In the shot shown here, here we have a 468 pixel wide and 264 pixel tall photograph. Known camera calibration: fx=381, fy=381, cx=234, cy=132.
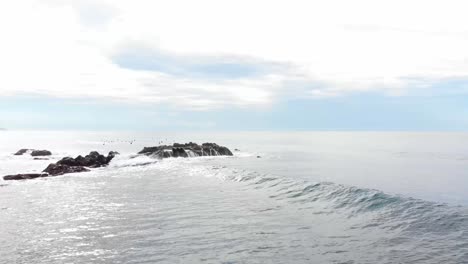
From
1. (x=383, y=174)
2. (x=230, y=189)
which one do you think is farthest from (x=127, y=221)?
(x=383, y=174)

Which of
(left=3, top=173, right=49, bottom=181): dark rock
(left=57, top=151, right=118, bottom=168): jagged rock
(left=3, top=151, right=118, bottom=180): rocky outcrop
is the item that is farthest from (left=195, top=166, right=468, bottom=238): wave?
(left=57, top=151, right=118, bottom=168): jagged rock

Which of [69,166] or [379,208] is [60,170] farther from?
[379,208]

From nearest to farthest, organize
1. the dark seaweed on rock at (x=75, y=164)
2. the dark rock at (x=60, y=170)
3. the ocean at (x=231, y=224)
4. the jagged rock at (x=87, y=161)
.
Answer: the ocean at (x=231, y=224)
the dark rock at (x=60, y=170)
the dark seaweed on rock at (x=75, y=164)
the jagged rock at (x=87, y=161)

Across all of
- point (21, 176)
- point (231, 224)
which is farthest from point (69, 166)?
point (231, 224)

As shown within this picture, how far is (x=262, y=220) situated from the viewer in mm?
18984

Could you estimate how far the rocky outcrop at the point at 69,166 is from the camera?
38.8m

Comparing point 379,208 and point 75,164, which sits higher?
point 75,164

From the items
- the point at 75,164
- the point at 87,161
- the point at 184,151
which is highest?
the point at 184,151

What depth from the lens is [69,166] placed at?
46062 millimetres

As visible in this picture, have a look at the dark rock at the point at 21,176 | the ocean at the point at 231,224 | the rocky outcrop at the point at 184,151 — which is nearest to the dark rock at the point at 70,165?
the dark rock at the point at 21,176

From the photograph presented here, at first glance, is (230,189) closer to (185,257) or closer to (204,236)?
(204,236)

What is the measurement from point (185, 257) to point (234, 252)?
1.78 metres

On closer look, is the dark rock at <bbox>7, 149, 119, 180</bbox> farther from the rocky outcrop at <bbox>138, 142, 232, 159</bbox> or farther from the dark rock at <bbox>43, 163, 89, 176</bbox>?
the rocky outcrop at <bbox>138, 142, 232, 159</bbox>

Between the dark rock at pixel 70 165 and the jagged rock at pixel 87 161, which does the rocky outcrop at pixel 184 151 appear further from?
the jagged rock at pixel 87 161
